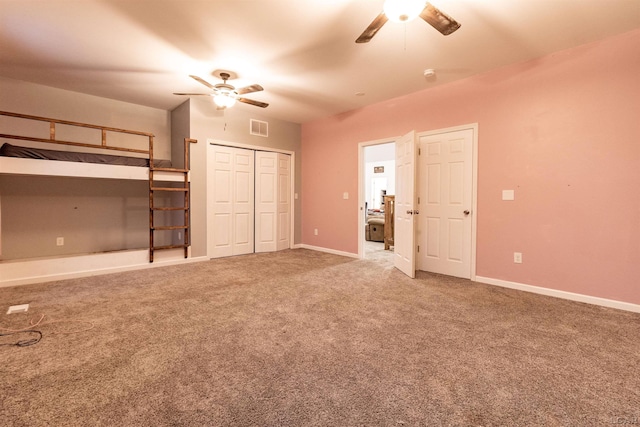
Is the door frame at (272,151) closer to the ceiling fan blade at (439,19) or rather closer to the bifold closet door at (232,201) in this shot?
the bifold closet door at (232,201)

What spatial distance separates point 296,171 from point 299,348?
4587mm

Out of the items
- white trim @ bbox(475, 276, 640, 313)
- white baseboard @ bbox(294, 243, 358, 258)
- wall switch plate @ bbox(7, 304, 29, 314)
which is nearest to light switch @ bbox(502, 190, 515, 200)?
white trim @ bbox(475, 276, 640, 313)

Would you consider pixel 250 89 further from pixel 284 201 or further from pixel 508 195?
pixel 508 195

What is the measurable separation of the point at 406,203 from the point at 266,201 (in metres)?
2.88

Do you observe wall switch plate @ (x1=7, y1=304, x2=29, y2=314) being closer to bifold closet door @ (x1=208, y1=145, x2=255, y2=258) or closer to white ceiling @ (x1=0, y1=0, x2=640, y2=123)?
bifold closet door @ (x1=208, y1=145, x2=255, y2=258)

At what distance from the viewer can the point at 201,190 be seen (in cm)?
485

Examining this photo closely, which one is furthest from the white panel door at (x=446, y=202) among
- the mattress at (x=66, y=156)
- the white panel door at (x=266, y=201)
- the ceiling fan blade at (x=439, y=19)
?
the mattress at (x=66, y=156)

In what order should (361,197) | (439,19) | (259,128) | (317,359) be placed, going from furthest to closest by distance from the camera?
(259,128), (361,197), (439,19), (317,359)

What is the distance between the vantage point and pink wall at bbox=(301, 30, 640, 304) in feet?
9.14

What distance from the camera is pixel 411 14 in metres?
1.81

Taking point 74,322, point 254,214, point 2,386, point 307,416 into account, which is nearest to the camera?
point 307,416

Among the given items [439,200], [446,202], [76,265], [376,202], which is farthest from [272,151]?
[376,202]

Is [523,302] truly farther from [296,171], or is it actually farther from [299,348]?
[296,171]

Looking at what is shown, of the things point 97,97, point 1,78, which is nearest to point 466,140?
point 97,97
